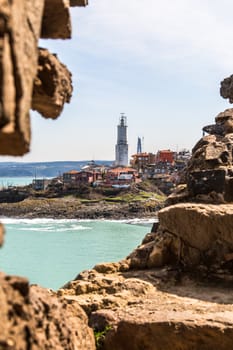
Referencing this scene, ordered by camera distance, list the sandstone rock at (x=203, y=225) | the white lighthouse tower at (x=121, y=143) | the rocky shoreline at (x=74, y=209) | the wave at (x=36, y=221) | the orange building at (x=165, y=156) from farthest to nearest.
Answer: the white lighthouse tower at (x=121, y=143) → the orange building at (x=165, y=156) → the rocky shoreline at (x=74, y=209) → the wave at (x=36, y=221) → the sandstone rock at (x=203, y=225)

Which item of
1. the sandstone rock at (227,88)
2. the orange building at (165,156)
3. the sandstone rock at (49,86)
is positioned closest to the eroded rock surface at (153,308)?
the sandstone rock at (49,86)

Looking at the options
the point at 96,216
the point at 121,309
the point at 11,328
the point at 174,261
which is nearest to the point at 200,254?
the point at 174,261

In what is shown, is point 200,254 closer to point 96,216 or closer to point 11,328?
point 11,328

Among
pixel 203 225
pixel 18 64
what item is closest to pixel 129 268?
pixel 203 225

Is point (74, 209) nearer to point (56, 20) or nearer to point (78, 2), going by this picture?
point (78, 2)

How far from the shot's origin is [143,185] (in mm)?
89438

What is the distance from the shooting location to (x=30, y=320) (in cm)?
477

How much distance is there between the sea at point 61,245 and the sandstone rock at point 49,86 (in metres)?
26.5

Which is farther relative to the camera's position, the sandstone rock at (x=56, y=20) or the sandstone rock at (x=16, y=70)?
the sandstone rock at (x=56, y=20)

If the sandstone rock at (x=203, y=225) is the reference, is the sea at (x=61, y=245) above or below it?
below

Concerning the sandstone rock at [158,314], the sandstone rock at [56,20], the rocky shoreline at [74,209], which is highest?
the sandstone rock at [56,20]

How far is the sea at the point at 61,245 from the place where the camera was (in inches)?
1518

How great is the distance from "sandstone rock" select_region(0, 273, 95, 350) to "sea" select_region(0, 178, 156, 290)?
25.9 meters

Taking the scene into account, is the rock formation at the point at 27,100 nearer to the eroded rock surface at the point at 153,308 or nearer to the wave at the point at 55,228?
the eroded rock surface at the point at 153,308
